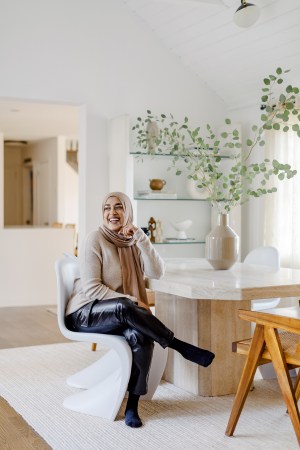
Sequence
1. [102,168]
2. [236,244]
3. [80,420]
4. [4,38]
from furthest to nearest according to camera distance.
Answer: [102,168] → [4,38] → [236,244] → [80,420]

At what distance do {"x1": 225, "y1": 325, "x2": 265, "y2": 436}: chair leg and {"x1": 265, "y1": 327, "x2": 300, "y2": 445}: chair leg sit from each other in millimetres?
50

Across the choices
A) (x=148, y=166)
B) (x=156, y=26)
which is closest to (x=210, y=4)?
(x=156, y=26)

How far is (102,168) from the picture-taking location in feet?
18.9

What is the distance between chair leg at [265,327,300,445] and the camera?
2.71 metres

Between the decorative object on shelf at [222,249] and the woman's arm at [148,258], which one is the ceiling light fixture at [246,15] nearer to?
the decorative object on shelf at [222,249]

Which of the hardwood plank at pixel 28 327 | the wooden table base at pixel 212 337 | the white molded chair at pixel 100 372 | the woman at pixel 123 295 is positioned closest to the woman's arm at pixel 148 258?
the woman at pixel 123 295

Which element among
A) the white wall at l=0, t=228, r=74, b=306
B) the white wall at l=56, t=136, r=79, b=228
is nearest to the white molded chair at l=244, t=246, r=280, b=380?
the white wall at l=0, t=228, r=74, b=306

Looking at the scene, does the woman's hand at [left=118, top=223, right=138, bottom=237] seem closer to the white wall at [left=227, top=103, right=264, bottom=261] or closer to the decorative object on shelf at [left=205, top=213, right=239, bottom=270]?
the decorative object on shelf at [left=205, top=213, right=239, bottom=270]

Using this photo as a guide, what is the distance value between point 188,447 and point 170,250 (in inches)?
123

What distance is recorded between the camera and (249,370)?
2.88 m

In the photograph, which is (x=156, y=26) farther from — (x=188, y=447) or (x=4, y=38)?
(x=188, y=447)

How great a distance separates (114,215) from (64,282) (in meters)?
0.45

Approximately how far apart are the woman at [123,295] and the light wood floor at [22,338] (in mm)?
486

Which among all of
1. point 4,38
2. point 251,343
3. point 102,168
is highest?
point 4,38
